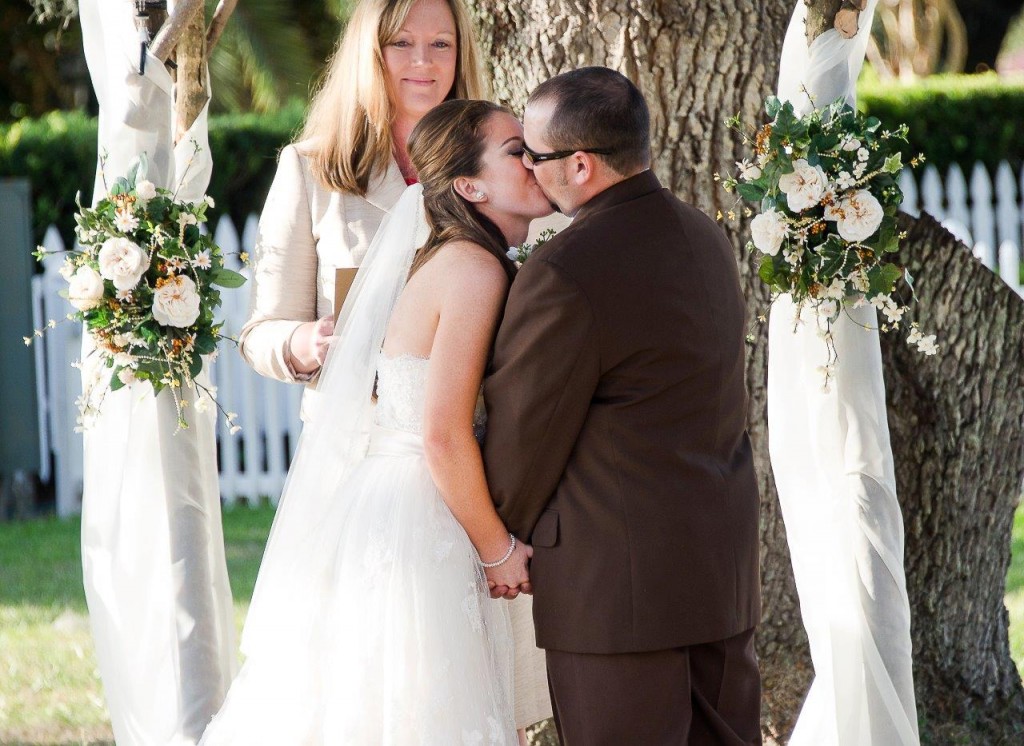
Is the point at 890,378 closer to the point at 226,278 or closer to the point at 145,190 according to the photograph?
the point at 226,278

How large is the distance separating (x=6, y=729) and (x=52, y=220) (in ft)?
19.5

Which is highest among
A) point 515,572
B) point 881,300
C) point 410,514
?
point 881,300

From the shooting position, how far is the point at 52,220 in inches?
383

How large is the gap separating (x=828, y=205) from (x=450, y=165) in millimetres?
913

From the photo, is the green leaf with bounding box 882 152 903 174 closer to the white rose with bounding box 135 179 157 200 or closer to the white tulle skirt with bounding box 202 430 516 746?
the white tulle skirt with bounding box 202 430 516 746

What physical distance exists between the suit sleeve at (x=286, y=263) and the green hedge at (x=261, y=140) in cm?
537

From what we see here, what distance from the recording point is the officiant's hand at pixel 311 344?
10.8 feet

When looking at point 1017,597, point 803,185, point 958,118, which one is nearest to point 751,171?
point 803,185

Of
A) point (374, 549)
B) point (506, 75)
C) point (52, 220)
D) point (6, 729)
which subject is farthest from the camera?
point (52, 220)

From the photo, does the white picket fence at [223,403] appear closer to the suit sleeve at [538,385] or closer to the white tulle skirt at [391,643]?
the white tulle skirt at [391,643]

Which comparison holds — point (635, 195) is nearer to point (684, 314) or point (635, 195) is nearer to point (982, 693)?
point (684, 314)

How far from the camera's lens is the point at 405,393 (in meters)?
2.94

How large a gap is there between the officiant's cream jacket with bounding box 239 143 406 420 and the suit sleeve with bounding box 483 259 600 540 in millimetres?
959

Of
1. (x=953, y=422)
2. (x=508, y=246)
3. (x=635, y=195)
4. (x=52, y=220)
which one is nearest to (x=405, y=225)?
(x=508, y=246)
